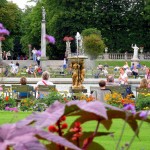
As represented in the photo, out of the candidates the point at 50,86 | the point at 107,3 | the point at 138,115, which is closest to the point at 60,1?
the point at 107,3

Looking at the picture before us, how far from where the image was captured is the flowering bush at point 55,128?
1903 millimetres

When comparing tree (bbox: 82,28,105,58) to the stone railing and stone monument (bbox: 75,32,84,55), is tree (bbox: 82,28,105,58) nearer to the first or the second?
stone monument (bbox: 75,32,84,55)

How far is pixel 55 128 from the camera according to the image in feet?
7.25

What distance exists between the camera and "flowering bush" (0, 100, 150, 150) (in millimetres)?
1903

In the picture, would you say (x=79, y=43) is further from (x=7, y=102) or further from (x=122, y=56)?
(x=7, y=102)

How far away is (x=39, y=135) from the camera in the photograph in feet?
6.50

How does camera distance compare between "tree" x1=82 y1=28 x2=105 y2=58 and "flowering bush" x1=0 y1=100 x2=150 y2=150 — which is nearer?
"flowering bush" x1=0 y1=100 x2=150 y2=150

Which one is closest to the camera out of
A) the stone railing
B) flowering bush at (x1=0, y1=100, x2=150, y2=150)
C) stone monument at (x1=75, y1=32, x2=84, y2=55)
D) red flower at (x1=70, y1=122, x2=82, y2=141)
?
flowering bush at (x1=0, y1=100, x2=150, y2=150)

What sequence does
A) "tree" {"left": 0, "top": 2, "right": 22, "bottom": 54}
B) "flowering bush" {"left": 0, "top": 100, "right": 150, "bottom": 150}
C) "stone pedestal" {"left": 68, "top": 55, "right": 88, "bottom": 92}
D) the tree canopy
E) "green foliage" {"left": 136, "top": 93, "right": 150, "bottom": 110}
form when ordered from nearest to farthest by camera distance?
"flowering bush" {"left": 0, "top": 100, "right": 150, "bottom": 150}
"green foliage" {"left": 136, "top": 93, "right": 150, "bottom": 110}
"stone pedestal" {"left": 68, "top": 55, "right": 88, "bottom": 92}
the tree canopy
"tree" {"left": 0, "top": 2, "right": 22, "bottom": 54}

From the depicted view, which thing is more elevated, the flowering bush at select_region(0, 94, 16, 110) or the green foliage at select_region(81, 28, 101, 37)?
the green foliage at select_region(81, 28, 101, 37)

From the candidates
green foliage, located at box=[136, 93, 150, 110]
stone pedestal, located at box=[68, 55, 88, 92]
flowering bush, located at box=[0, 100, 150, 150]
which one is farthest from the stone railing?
flowering bush, located at box=[0, 100, 150, 150]

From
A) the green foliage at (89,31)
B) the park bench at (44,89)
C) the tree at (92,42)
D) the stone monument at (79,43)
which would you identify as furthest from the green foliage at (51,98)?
the green foliage at (89,31)

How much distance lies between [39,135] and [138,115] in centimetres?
44

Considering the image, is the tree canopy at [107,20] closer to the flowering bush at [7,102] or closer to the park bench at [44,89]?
the park bench at [44,89]
